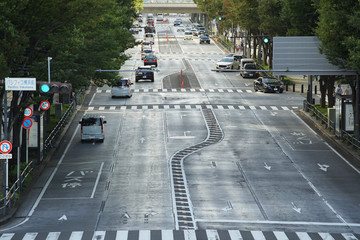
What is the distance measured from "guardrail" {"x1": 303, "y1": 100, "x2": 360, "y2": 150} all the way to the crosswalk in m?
18.4

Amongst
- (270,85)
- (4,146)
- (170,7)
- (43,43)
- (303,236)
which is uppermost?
(170,7)

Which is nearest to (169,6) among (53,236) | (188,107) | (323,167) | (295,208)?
(188,107)

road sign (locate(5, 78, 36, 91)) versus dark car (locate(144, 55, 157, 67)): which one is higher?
road sign (locate(5, 78, 36, 91))

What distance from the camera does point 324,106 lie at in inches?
2478

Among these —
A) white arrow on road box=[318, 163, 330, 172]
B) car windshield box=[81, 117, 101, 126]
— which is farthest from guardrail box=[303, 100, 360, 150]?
car windshield box=[81, 117, 101, 126]

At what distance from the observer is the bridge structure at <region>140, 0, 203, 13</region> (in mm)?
185000

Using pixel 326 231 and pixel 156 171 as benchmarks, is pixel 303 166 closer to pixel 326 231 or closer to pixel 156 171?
pixel 156 171

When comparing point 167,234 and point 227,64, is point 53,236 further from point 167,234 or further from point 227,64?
point 227,64

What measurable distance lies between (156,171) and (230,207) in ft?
29.6

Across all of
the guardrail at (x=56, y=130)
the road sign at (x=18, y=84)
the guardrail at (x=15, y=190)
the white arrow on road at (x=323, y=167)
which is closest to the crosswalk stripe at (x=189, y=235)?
the guardrail at (x=15, y=190)

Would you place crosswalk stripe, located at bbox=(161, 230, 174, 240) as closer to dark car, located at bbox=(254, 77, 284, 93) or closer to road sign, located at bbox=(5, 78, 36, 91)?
road sign, located at bbox=(5, 78, 36, 91)

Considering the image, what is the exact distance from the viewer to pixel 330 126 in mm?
52344

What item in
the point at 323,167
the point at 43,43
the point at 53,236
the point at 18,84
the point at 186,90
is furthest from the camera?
the point at 186,90

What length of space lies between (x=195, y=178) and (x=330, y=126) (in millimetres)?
17155
